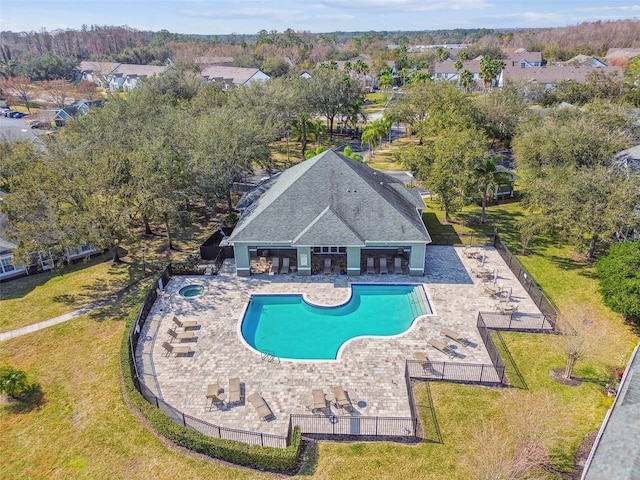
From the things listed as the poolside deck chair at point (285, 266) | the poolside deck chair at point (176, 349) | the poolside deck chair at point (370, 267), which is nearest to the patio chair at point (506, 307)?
the poolside deck chair at point (370, 267)

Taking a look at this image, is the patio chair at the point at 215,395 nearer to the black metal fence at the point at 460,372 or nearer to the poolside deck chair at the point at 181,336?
the poolside deck chair at the point at 181,336

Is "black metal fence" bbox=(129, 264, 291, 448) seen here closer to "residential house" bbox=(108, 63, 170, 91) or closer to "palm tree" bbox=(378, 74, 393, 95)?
"palm tree" bbox=(378, 74, 393, 95)

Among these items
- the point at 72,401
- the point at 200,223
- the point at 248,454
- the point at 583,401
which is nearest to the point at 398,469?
the point at 248,454

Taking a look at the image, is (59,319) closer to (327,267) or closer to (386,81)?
(327,267)

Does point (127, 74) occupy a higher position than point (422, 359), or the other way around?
point (127, 74)

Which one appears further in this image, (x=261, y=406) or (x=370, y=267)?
(x=370, y=267)

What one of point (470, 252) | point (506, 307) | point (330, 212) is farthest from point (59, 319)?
point (470, 252)

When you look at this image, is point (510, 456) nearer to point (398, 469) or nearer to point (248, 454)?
point (398, 469)
